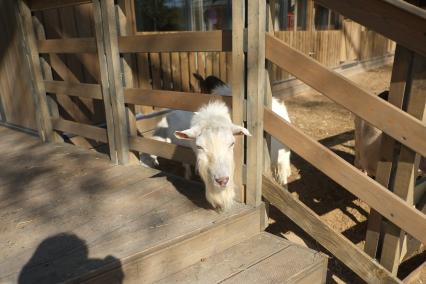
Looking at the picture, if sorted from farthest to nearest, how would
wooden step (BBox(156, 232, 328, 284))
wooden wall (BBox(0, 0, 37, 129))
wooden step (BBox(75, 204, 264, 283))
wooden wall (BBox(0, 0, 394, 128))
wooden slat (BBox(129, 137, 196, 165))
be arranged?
wooden wall (BBox(0, 0, 394, 128))
wooden wall (BBox(0, 0, 37, 129))
wooden slat (BBox(129, 137, 196, 165))
wooden step (BBox(156, 232, 328, 284))
wooden step (BBox(75, 204, 264, 283))

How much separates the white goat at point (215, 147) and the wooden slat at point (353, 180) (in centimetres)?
31

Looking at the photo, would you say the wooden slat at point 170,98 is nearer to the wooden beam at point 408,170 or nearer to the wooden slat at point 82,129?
the wooden slat at point 82,129

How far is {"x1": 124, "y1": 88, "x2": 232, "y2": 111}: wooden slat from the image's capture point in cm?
297

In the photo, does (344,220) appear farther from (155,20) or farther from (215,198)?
(155,20)

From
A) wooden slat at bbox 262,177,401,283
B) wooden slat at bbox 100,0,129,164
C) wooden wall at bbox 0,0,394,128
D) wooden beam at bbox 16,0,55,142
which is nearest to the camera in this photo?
wooden slat at bbox 262,177,401,283

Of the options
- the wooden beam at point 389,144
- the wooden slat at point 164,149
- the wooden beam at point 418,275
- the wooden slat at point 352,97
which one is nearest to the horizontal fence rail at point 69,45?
the wooden slat at point 164,149

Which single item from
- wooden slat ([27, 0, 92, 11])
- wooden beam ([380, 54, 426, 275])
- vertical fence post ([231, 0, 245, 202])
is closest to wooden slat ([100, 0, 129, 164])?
wooden slat ([27, 0, 92, 11])

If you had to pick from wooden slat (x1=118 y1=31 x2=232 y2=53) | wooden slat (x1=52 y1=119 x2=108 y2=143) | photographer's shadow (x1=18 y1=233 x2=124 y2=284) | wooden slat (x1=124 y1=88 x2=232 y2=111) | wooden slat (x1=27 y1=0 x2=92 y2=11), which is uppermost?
wooden slat (x1=27 y1=0 x2=92 y2=11)

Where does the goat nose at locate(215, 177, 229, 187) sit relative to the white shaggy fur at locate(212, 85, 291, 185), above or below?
above

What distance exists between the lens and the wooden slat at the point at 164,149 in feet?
10.8

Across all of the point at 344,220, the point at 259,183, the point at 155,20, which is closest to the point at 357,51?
the point at 155,20

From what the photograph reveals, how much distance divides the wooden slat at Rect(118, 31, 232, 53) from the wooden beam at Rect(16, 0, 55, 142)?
1.68 m

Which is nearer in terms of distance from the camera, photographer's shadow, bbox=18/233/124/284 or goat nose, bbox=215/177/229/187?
photographer's shadow, bbox=18/233/124/284

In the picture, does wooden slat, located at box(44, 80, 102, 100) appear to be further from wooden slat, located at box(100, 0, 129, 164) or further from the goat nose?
the goat nose
